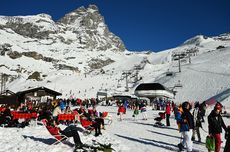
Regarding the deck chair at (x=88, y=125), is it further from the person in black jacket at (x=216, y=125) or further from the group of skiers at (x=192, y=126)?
the person in black jacket at (x=216, y=125)

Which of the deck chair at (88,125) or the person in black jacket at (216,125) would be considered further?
the deck chair at (88,125)

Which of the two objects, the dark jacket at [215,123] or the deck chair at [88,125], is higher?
the dark jacket at [215,123]

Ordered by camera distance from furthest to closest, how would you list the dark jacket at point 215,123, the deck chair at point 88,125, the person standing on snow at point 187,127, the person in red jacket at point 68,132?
1. the deck chair at point 88,125
2. the person in red jacket at point 68,132
3. the person standing on snow at point 187,127
4. the dark jacket at point 215,123

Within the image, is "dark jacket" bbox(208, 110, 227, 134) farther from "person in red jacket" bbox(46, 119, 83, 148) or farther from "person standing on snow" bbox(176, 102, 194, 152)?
"person in red jacket" bbox(46, 119, 83, 148)

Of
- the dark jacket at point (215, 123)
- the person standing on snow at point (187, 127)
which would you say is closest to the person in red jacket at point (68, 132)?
the person standing on snow at point (187, 127)

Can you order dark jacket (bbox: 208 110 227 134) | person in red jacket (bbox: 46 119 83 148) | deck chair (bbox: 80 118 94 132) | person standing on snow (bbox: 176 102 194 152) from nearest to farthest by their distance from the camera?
dark jacket (bbox: 208 110 227 134), person standing on snow (bbox: 176 102 194 152), person in red jacket (bbox: 46 119 83 148), deck chair (bbox: 80 118 94 132)

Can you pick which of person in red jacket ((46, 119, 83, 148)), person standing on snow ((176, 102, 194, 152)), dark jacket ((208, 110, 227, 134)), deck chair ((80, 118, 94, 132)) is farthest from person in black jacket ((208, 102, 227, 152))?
deck chair ((80, 118, 94, 132))

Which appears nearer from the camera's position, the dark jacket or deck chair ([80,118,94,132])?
the dark jacket

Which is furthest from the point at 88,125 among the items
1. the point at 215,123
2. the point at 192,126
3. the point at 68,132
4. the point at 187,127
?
the point at 215,123

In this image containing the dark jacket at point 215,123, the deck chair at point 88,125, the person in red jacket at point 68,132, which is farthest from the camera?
the deck chair at point 88,125

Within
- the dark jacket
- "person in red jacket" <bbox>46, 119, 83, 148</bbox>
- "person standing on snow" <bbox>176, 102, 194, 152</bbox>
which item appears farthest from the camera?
"person in red jacket" <bbox>46, 119, 83, 148</bbox>

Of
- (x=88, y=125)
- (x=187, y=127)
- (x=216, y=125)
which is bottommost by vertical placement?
(x=88, y=125)

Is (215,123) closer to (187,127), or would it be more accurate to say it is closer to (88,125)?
(187,127)

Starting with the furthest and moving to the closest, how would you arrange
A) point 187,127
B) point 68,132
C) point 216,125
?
1. point 68,132
2. point 187,127
3. point 216,125
